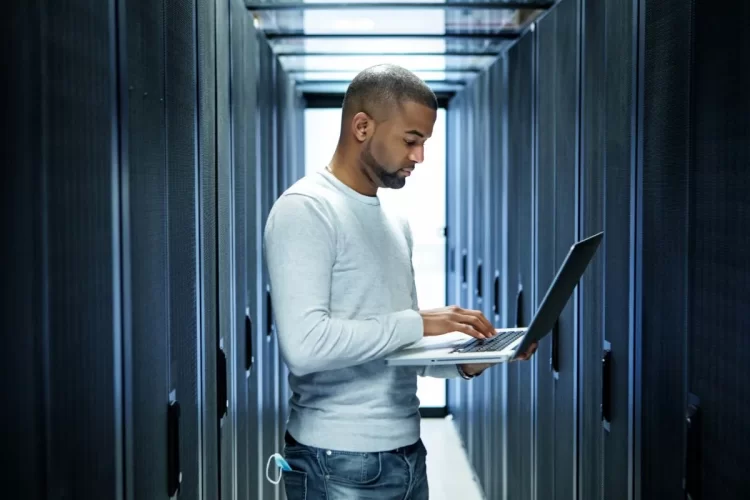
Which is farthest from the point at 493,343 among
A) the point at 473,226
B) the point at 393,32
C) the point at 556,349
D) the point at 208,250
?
the point at 473,226

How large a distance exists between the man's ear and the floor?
11.3 ft

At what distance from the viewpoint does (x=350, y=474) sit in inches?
71.0

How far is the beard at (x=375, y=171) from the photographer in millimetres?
1919

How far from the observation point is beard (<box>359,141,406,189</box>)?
6.30 feet

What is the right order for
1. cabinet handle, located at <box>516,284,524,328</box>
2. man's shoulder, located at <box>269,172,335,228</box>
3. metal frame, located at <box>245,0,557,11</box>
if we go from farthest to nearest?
cabinet handle, located at <box>516,284,524,328</box>, metal frame, located at <box>245,0,557,11</box>, man's shoulder, located at <box>269,172,335,228</box>

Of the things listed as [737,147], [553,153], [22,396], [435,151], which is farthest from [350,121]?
[435,151]

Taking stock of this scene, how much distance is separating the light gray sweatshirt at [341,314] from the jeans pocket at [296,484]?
78 millimetres

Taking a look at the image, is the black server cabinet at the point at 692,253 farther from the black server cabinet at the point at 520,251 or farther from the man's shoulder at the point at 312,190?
the black server cabinet at the point at 520,251

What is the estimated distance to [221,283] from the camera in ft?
8.55

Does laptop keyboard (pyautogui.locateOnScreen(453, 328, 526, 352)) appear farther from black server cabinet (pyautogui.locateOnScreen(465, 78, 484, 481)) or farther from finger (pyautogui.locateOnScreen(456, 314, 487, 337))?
black server cabinet (pyautogui.locateOnScreen(465, 78, 484, 481))

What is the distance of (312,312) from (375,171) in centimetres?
38

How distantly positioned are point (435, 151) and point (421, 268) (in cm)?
89

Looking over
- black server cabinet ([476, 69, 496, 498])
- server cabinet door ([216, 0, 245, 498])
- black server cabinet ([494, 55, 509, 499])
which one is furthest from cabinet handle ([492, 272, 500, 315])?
server cabinet door ([216, 0, 245, 498])

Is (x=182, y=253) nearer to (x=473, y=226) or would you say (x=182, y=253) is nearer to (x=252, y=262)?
(x=252, y=262)
